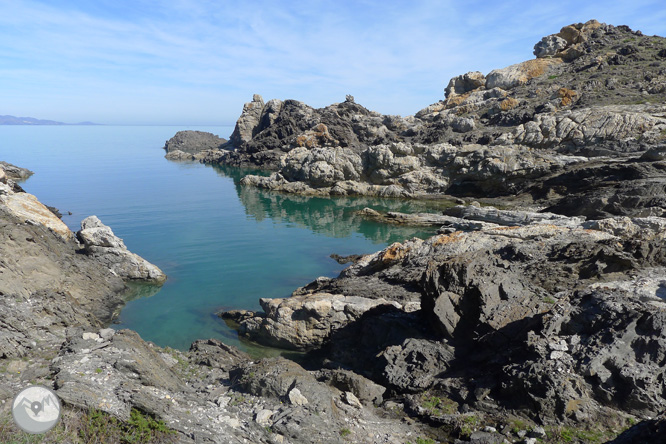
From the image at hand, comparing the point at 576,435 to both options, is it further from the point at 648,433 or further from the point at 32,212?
the point at 32,212

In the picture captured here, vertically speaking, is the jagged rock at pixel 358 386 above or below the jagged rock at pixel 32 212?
below

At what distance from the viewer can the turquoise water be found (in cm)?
2273

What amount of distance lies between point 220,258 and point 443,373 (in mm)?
22745

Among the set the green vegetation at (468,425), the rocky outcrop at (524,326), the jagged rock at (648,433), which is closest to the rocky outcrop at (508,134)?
the rocky outcrop at (524,326)

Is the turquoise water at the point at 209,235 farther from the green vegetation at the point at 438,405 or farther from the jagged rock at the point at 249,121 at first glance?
the jagged rock at the point at 249,121

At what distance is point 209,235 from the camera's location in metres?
38.1

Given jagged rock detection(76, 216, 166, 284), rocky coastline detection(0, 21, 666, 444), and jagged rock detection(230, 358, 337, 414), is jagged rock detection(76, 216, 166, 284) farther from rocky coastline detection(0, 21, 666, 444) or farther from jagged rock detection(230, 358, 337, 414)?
jagged rock detection(230, 358, 337, 414)

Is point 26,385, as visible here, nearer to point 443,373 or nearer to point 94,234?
point 443,373

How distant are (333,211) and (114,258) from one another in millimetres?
29109

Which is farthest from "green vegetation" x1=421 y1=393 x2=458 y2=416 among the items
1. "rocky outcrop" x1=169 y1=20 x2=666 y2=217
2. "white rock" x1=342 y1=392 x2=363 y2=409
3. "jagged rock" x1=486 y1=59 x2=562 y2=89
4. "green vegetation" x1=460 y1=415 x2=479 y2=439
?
"jagged rock" x1=486 y1=59 x2=562 y2=89

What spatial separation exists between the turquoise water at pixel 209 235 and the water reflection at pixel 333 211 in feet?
0.39

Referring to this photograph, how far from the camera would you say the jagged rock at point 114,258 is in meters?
25.9

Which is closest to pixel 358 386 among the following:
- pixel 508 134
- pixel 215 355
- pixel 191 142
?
pixel 215 355

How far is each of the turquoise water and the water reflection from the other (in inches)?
4.6
